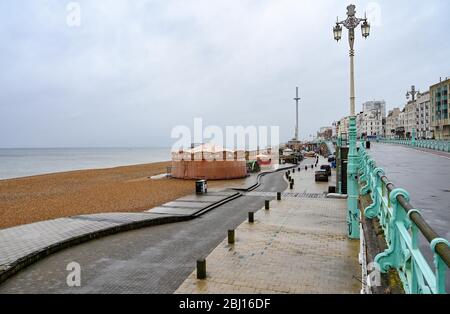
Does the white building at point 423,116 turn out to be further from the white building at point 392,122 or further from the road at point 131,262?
the road at point 131,262

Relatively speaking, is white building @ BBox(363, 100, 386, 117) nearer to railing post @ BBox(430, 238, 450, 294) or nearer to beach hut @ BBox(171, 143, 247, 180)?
beach hut @ BBox(171, 143, 247, 180)

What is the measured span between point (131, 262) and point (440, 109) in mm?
88914

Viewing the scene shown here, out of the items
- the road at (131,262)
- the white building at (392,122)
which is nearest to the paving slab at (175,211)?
the road at (131,262)

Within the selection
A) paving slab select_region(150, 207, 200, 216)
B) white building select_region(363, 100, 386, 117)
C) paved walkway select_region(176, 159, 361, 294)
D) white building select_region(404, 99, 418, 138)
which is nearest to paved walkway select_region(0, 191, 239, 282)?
paving slab select_region(150, 207, 200, 216)

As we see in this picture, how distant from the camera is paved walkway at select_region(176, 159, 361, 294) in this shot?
839 centimetres

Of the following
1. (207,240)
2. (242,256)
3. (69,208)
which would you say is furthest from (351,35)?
(69,208)

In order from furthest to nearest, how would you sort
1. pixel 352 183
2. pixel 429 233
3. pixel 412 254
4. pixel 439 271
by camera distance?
1. pixel 352 183
2. pixel 412 254
3. pixel 429 233
4. pixel 439 271

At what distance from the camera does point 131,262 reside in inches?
411

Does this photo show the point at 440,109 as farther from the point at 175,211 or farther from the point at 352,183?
the point at 175,211

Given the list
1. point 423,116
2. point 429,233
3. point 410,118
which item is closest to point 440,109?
point 423,116

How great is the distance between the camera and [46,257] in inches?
430

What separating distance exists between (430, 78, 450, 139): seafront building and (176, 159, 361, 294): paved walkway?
73.4m

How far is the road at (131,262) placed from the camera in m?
8.70

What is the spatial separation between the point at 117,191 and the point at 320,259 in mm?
21755
